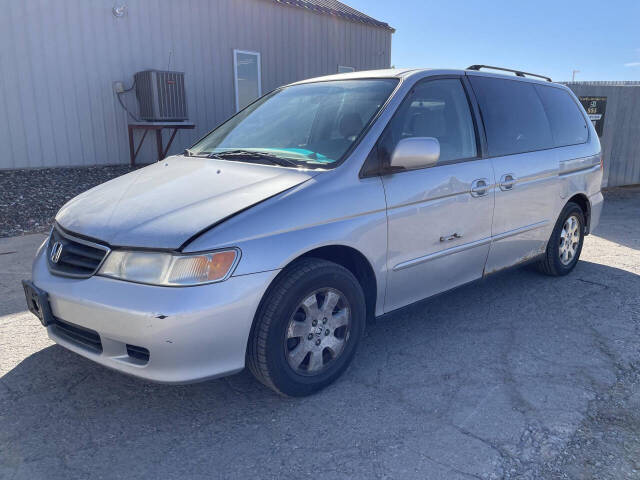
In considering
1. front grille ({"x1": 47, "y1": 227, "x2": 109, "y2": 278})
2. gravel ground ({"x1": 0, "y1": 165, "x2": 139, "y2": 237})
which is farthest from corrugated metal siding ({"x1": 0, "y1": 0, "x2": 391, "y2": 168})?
Answer: front grille ({"x1": 47, "y1": 227, "x2": 109, "y2": 278})

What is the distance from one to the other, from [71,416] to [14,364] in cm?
80

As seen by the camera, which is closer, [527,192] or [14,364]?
[14,364]

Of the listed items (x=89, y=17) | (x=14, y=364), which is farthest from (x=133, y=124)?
(x=14, y=364)

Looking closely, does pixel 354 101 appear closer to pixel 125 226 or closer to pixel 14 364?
pixel 125 226

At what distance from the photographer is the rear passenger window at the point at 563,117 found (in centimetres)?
A: 461

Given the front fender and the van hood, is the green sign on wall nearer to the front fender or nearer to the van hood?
the front fender

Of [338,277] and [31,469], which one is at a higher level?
[338,277]

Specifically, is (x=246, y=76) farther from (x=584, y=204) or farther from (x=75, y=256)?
(x=75, y=256)

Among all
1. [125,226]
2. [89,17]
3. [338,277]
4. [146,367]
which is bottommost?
[146,367]

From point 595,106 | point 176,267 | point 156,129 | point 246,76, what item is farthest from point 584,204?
point 246,76

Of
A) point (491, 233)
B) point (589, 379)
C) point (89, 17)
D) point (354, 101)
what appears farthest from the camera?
point (89, 17)

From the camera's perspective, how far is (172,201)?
282 cm

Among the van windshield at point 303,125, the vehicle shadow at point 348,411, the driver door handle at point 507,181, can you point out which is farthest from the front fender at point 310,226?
the driver door handle at point 507,181

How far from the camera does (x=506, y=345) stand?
359 centimetres
